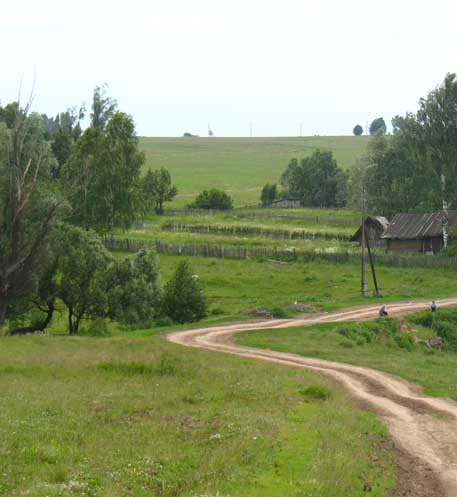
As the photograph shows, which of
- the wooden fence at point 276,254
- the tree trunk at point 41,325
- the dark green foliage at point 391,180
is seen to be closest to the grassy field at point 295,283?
the wooden fence at point 276,254

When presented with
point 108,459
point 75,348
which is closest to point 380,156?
point 75,348

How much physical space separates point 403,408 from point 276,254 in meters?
49.9

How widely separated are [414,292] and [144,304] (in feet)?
71.8

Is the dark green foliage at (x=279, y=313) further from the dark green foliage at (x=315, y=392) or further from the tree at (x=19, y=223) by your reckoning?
the dark green foliage at (x=315, y=392)

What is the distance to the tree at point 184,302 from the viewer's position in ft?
153

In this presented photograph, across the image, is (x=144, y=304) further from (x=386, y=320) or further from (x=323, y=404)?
(x=323, y=404)

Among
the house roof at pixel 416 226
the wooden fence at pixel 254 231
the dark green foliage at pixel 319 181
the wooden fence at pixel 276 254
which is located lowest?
the wooden fence at pixel 276 254

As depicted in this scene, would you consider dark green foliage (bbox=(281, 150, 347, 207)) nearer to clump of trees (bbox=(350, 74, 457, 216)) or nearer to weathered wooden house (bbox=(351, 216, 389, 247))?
clump of trees (bbox=(350, 74, 457, 216))

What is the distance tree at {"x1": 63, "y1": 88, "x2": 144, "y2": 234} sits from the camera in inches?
2813

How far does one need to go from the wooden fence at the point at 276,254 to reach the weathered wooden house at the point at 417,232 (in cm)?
840

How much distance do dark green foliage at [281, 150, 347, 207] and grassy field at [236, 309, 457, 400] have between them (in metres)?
93.6

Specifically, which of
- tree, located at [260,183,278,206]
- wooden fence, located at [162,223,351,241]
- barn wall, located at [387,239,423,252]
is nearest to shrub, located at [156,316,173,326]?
barn wall, located at [387,239,423,252]

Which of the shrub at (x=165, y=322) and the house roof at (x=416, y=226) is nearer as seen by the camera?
the shrub at (x=165, y=322)

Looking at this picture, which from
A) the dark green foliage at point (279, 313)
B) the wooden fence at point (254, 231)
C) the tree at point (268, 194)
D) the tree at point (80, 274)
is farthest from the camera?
the tree at point (268, 194)
